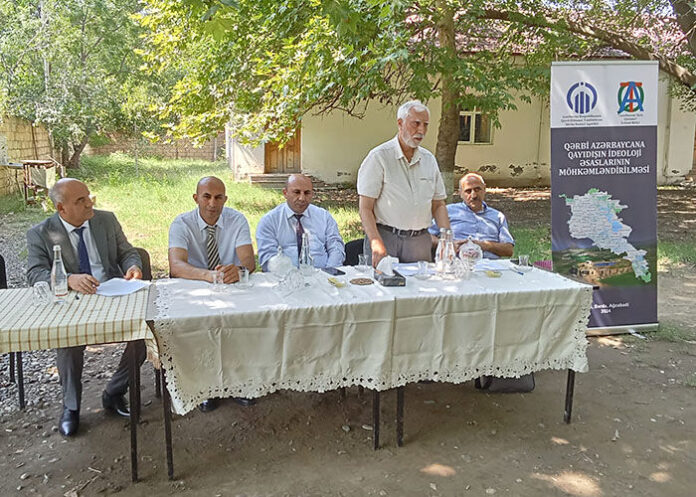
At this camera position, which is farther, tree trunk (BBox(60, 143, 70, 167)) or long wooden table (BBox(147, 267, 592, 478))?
tree trunk (BBox(60, 143, 70, 167))

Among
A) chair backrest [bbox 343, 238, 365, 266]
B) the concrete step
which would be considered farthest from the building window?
chair backrest [bbox 343, 238, 365, 266]

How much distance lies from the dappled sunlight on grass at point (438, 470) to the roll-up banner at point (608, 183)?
2.21 metres

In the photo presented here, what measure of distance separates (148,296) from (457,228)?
2475mm

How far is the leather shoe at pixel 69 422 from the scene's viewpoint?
9.80 feet

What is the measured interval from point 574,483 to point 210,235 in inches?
94.3

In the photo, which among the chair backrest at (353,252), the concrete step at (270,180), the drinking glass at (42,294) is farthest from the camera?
the concrete step at (270,180)

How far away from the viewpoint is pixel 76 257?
3.15 m

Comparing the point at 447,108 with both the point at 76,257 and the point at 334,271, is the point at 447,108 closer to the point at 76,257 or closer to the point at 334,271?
the point at 334,271

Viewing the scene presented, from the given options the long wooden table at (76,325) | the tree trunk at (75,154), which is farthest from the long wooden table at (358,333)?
the tree trunk at (75,154)

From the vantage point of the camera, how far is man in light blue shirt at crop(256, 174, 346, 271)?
12.9 ft

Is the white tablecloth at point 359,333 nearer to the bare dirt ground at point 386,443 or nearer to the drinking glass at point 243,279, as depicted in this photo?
the drinking glass at point 243,279

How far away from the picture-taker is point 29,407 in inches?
131

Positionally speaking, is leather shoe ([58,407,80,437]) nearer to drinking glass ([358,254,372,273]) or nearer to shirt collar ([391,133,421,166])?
drinking glass ([358,254,372,273])

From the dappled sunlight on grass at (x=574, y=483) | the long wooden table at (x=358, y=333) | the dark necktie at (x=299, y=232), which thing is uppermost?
the dark necktie at (x=299, y=232)
